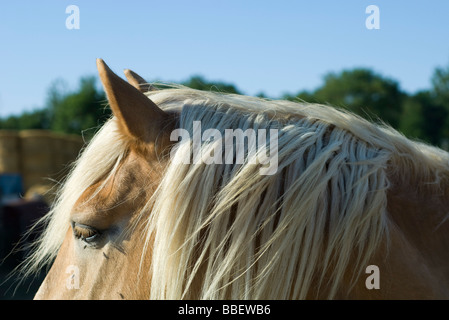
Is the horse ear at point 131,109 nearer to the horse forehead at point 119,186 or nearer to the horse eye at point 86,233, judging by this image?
the horse forehead at point 119,186

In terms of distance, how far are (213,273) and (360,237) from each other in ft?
1.28

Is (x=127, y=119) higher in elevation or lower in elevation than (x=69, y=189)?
higher

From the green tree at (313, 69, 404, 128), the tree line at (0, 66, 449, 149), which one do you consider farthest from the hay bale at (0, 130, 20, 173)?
the green tree at (313, 69, 404, 128)

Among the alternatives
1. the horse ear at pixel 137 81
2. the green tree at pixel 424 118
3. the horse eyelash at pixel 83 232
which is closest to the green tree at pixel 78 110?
the green tree at pixel 424 118

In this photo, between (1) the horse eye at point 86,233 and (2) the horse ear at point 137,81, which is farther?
(2) the horse ear at point 137,81

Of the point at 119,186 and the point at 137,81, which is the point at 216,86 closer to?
the point at 137,81

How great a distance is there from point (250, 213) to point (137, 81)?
33.8 inches

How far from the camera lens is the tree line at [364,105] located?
33.0m

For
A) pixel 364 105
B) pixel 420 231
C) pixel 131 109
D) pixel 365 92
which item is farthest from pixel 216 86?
pixel 365 92

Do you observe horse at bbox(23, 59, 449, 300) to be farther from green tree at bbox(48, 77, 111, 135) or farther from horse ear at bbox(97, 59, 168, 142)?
green tree at bbox(48, 77, 111, 135)

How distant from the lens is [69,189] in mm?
1473

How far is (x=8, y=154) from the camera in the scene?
15609 millimetres

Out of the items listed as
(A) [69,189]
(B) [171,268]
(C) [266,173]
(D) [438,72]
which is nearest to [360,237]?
(C) [266,173]
